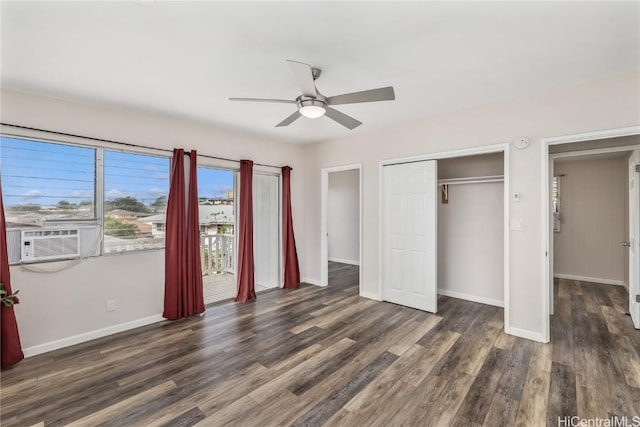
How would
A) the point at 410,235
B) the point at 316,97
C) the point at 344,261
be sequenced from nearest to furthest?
the point at 316,97 → the point at 410,235 → the point at 344,261

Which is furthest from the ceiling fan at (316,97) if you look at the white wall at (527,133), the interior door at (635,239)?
the interior door at (635,239)

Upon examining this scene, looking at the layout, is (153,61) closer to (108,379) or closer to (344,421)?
(108,379)

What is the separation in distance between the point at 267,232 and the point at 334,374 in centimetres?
312

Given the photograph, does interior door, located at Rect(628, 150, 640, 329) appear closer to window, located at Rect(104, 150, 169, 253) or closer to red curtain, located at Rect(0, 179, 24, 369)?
window, located at Rect(104, 150, 169, 253)

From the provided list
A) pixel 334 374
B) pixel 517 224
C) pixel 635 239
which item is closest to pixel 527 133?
pixel 517 224

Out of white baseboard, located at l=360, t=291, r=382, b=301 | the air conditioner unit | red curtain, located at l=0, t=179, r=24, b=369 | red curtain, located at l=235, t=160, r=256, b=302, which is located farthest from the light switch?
red curtain, located at l=0, t=179, r=24, b=369

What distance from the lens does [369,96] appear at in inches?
86.1

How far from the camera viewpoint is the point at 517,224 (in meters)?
3.24

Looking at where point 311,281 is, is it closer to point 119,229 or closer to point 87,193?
point 119,229

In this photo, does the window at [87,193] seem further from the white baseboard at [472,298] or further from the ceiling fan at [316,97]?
the white baseboard at [472,298]

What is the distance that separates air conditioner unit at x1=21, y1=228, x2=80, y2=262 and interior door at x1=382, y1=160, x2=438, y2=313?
3918 mm

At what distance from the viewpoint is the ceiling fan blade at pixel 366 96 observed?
2100mm

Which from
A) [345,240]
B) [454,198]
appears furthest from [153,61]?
[345,240]

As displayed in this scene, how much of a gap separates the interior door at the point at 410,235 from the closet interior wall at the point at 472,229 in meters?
0.77
